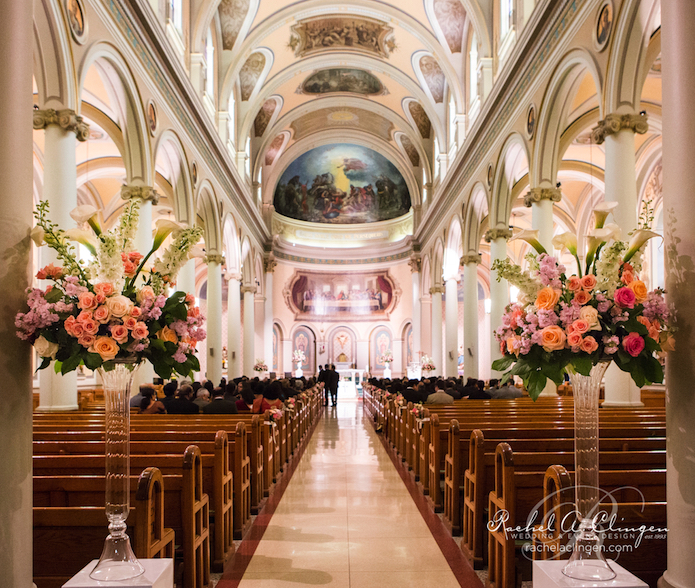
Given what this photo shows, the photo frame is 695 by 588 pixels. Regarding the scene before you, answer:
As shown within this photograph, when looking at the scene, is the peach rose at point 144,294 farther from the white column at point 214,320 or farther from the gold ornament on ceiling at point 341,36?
the gold ornament on ceiling at point 341,36

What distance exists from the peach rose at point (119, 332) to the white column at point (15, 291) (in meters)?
0.47

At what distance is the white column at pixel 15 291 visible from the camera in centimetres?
271

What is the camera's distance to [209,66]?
16.4 m

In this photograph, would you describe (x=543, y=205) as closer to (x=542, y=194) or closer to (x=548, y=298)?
(x=542, y=194)

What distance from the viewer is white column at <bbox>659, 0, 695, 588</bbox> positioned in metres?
2.73

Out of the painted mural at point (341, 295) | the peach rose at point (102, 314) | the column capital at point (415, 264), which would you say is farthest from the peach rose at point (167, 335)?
the painted mural at point (341, 295)

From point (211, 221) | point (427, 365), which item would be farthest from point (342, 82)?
point (427, 365)

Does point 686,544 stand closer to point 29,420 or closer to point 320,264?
point 29,420

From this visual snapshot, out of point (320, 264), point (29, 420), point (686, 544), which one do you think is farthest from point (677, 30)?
point (320, 264)

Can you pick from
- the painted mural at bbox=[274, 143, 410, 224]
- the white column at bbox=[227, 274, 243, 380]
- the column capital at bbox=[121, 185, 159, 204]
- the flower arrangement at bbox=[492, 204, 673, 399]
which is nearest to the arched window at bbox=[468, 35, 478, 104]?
the column capital at bbox=[121, 185, 159, 204]

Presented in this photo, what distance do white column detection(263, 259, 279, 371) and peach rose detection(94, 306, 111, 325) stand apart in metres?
25.8

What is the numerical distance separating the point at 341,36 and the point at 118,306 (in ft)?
63.9

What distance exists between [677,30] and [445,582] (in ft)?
12.4

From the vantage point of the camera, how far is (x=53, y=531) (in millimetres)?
3219
